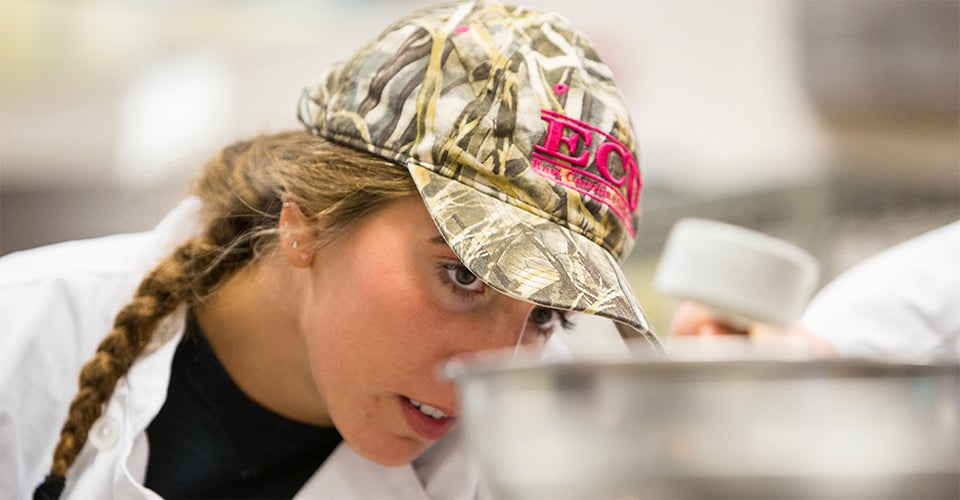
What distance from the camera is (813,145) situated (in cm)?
360

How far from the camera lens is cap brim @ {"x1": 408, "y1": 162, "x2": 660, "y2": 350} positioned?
0.67 meters

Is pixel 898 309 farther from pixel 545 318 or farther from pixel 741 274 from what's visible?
pixel 545 318

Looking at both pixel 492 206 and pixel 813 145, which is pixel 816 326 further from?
pixel 813 145

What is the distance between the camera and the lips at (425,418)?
0.83 meters

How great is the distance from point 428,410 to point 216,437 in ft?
0.81

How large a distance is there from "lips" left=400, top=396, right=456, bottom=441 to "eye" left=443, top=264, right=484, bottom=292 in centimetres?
→ 10

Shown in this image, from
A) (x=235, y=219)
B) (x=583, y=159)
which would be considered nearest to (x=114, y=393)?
(x=235, y=219)

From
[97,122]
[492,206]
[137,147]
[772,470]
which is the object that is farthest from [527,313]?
[97,122]

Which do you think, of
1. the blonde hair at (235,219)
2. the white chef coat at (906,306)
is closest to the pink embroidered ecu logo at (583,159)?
the blonde hair at (235,219)

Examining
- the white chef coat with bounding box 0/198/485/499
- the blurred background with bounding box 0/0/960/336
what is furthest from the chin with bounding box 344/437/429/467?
the blurred background with bounding box 0/0/960/336

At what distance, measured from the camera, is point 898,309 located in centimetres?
128

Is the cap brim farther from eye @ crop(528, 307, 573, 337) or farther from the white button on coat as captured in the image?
the white button on coat

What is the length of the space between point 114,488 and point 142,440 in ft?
0.19

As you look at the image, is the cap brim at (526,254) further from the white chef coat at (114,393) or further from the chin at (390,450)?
the white chef coat at (114,393)
